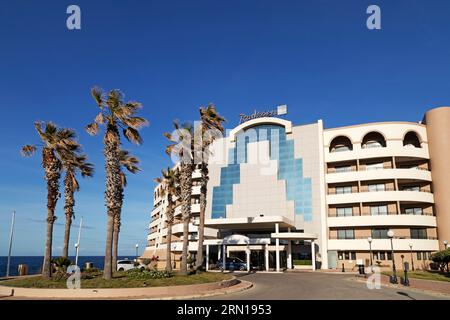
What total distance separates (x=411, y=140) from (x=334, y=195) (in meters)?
14.8

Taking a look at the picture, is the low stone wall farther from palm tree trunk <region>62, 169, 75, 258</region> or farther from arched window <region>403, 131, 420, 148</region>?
arched window <region>403, 131, 420, 148</region>

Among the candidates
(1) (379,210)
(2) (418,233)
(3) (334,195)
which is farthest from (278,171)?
(2) (418,233)

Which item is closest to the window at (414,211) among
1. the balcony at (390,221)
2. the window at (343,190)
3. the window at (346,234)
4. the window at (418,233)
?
the balcony at (390,221)

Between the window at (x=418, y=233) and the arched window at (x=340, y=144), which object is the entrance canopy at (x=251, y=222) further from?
the window at (x=418, y=233)

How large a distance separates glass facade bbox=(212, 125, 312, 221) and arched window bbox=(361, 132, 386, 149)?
33.8ft

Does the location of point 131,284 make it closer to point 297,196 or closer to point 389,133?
point 297,196

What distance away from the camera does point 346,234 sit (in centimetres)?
5425

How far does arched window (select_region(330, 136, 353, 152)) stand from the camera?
58284 millimetres

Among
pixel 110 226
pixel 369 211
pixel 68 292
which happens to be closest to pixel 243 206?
pixel 369 211

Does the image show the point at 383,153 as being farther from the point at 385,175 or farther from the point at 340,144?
the point at 340,144

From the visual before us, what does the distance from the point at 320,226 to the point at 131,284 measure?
38.1 metres

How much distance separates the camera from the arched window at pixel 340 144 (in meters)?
58.3

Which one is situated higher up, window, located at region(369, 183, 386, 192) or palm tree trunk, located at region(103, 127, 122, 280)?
window, located at region(369, 183, 386, 192)

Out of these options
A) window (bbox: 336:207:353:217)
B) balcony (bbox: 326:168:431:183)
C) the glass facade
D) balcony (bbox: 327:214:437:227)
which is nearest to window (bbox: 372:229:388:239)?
balcony (bbox: 327:214:437:227)
